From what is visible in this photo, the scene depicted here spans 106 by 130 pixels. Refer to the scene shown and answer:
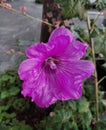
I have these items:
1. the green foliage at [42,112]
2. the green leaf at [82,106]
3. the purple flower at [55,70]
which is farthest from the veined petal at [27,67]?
the green leaf at [82,106]

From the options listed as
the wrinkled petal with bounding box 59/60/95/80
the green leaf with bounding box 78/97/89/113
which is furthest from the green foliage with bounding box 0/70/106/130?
the wrinkled petal with bounding box 59/60/95/80

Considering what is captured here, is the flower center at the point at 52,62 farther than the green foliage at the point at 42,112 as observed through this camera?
No

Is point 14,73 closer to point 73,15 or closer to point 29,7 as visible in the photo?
point 73,15

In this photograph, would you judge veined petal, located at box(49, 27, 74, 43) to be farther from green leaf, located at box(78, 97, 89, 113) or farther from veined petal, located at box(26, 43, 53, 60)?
green leaf, located at box(78, 97, 89, 113)

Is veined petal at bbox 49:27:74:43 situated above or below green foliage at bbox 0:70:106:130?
above

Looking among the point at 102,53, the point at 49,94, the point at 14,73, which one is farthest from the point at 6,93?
the point at 49,94

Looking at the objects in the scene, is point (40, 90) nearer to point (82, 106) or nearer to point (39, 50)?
point (39, 50)

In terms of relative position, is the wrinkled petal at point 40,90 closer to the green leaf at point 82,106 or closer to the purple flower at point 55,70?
the purple flower at point 55,70
